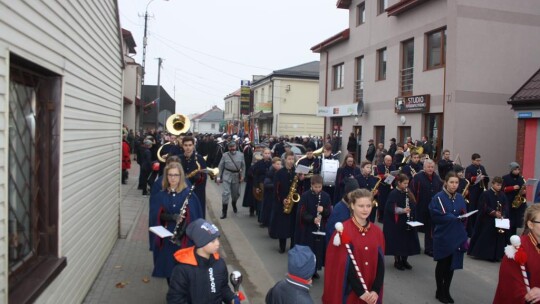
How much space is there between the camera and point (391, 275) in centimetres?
814

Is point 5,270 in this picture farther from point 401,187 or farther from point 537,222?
point 401,187

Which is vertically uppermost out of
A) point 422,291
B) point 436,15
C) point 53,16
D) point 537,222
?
point 436,15

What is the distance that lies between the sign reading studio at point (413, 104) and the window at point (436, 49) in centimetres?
128

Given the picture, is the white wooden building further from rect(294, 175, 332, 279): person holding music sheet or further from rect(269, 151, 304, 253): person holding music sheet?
rect(269, 151, 304, 253): person holding music sheet

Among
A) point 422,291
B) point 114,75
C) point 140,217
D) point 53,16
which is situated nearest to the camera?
point 53,16

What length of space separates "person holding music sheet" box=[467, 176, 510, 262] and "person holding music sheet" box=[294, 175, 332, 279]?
3.31 meters

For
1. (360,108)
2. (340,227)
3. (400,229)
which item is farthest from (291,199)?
(360,108)

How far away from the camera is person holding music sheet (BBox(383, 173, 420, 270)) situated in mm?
8398

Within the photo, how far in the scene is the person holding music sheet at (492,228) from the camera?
30.0 feet

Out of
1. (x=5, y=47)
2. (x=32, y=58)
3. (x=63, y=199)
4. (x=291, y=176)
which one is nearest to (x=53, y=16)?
(x=32, y=58)

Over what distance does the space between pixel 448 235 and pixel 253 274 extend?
10.1 ft

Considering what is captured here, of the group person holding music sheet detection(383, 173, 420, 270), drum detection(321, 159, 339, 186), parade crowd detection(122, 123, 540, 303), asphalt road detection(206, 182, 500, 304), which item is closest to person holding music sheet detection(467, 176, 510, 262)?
parade crowd detection(122, 123, 540, 303)

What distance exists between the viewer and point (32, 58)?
4.10 m

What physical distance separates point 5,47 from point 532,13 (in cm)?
1984
